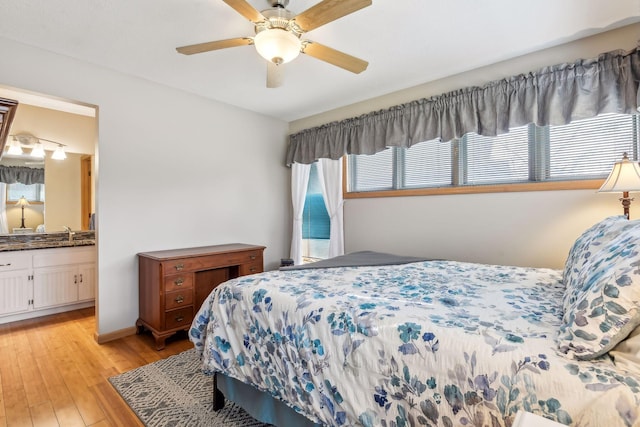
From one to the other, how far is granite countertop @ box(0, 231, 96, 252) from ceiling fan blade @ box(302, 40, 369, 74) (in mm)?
3449

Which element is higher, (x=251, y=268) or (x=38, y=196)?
(x=38, y=196)

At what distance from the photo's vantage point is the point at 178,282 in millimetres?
2777

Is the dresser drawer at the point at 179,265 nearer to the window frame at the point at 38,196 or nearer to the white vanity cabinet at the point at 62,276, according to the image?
the white vanity cabinet at the point at 62,276

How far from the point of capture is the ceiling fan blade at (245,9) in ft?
5.04

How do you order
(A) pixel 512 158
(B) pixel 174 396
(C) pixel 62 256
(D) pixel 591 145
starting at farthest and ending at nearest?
(C) pixel 62 256
(A) pixel 512 158
(D) pixel 591 145
(B) pixel 174 396

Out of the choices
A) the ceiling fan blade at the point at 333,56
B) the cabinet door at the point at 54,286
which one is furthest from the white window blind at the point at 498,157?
the cabinet door at the point at 54,286

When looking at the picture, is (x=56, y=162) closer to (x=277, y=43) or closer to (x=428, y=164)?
(x=277, y=43)

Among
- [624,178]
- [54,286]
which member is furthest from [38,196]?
[624,178]

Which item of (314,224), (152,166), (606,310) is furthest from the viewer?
(314,224)

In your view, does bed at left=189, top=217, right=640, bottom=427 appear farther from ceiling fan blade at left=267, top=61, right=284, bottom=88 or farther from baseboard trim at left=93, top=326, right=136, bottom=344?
baseboard trim at left=93, top=326, right=136, bottom=344

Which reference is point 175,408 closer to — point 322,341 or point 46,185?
point 322,341

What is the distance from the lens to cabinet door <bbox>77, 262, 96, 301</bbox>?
3594mm

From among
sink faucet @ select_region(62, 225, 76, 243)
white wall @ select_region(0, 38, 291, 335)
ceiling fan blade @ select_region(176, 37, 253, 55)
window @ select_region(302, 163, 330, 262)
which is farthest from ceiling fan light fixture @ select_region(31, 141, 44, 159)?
window @ select_region(302, 163, 330, 262)

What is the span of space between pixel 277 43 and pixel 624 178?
2.17 m
